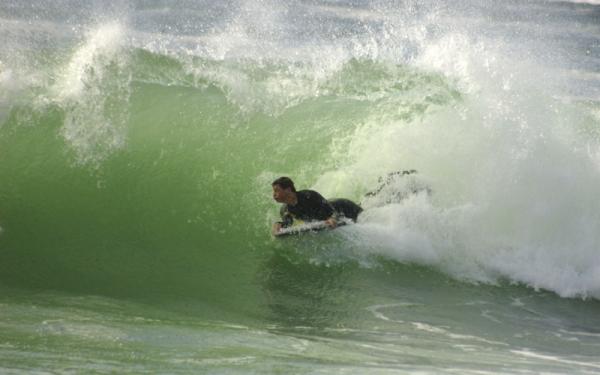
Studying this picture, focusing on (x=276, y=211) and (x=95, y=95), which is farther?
(x=95, y=95)

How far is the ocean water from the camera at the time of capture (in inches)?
255

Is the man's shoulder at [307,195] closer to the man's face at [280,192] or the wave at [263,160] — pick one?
the man's face at [280,192]

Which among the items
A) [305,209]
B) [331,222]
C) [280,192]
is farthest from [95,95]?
[331,222]

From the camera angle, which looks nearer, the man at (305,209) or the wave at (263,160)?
the man at (305,209)

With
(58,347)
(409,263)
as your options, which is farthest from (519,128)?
(58,347)

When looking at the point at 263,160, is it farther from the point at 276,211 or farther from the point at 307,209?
the point at 307,209

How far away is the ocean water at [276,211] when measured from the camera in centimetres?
647

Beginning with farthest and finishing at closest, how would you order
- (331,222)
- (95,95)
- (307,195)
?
(95,95) < (307,195) < (331,222)

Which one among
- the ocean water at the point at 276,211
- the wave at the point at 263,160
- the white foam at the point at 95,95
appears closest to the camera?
the ocean water at the point at 276,211

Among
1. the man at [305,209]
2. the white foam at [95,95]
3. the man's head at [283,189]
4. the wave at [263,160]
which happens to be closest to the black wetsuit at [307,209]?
the man at [305,209]

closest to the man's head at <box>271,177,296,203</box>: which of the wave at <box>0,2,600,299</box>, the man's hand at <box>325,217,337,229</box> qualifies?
the man's hand at <box>325,217,337,229</box>

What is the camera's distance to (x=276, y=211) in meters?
10.3

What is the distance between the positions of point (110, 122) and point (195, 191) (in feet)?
4.60

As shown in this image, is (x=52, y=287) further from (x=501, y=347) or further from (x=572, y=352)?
(x=572, y=352)
